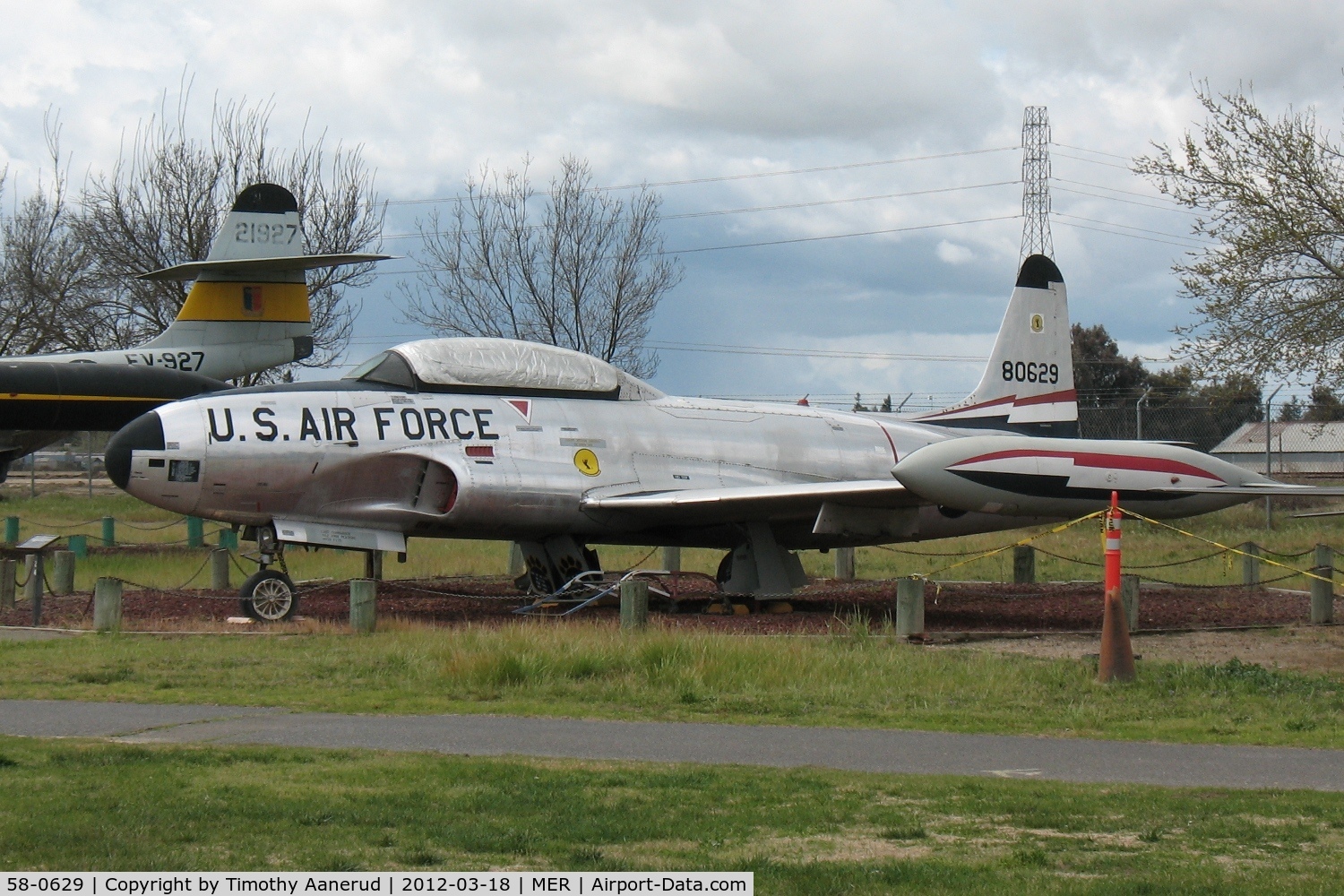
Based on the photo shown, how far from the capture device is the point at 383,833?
19.5ft

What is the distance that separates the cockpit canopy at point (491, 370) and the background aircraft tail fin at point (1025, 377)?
527 cm

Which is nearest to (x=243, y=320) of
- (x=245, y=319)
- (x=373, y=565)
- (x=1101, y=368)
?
(x=245, y=319)

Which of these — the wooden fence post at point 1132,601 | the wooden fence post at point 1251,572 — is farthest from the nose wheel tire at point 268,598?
the wooden fence post at point 1251,572

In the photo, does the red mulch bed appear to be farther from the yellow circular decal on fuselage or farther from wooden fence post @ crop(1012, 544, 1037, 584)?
the yellow circular decal on fuselage

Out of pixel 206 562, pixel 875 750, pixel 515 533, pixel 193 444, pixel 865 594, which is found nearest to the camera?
pixel 875 750

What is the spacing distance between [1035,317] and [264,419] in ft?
36.0

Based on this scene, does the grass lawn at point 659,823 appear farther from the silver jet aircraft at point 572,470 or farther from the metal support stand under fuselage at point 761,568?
the metal support stand under fuselage at point 761,568

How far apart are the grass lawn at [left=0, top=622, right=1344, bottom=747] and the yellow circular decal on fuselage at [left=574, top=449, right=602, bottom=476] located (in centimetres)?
408

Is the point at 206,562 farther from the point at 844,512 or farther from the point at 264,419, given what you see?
the point at 844,512

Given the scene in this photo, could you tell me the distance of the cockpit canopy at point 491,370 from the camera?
16.8 meters

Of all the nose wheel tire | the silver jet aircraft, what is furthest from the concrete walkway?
the silver jet aircraft

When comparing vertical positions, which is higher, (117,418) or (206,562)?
(117,418)

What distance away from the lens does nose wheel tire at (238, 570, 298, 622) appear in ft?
51.0

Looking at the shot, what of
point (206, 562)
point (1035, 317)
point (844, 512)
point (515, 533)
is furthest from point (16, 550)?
point (1035, 317)
